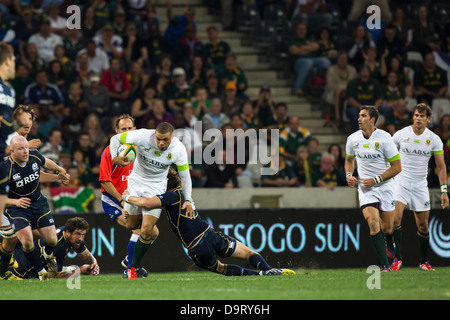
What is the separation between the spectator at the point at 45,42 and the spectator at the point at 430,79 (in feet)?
26.1

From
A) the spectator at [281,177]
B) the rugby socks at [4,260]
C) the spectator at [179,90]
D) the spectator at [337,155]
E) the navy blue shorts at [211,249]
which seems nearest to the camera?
the navy blue shorts at [211,249]

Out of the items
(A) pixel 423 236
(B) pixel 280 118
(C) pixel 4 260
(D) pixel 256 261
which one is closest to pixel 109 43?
(B) pixel 280 118

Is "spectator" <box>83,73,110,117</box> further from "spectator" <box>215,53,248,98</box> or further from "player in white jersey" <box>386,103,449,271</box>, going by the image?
"player in white jersey" <box>386,103,449,271</box>

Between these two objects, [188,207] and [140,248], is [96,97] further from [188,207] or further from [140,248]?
[188,207]

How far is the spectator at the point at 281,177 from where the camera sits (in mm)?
14398

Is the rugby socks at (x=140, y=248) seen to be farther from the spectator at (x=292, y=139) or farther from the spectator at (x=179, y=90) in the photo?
the spectator at (x=179, y=90)

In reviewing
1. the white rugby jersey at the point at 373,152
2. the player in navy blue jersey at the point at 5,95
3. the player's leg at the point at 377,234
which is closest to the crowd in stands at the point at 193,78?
the white rugby jersey at the point at 373,152

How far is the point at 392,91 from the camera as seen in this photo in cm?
1719

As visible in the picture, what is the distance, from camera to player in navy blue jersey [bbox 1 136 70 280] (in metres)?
9.83

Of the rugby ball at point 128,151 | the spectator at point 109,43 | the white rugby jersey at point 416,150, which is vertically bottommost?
the white rugby jersey at point 416,150

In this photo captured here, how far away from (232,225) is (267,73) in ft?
21.1

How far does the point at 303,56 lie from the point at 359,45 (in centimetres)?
131

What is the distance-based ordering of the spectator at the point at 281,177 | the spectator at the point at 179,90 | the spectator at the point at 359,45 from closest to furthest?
the spectator at the point at 281,177, the spectator at the point at 179,90, the spectator at the point at 359,45

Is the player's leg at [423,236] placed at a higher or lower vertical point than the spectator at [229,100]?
lower
